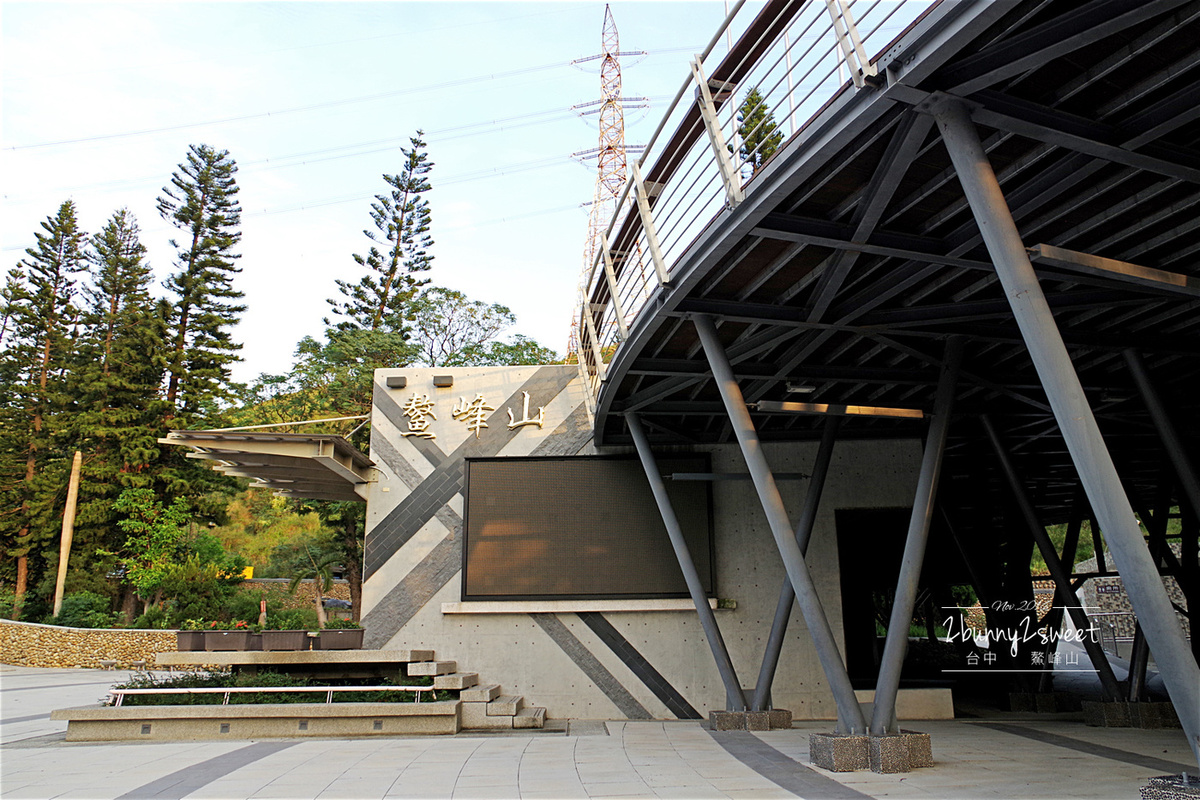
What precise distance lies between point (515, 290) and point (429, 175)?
7.88m

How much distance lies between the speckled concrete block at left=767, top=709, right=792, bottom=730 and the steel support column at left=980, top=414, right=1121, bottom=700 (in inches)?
181

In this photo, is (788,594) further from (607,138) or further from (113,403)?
(607,138)

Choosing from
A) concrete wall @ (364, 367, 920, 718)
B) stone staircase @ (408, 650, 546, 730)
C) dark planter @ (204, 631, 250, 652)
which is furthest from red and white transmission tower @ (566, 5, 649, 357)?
dark planter @ (204, 631, 250, 652)

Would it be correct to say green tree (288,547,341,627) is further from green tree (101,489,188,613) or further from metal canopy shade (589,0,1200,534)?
metal canopy shade (589,0,1200,534)

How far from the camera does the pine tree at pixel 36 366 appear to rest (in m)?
30.1

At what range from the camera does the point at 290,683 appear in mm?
11820

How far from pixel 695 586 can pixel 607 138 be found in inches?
1844

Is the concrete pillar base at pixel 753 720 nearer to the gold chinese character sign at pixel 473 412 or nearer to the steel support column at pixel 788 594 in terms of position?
the steel support column at pixel 788 594

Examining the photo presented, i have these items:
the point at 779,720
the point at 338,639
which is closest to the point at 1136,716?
the point at 779,720

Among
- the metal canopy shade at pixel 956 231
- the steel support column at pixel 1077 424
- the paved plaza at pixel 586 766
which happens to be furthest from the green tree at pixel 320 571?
the steel support column at pixel 1077 424

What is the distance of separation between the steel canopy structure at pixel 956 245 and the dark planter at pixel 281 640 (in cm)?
618

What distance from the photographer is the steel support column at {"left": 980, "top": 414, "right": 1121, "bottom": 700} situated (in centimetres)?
1120

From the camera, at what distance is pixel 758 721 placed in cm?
1062

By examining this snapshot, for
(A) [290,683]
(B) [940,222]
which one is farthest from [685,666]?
(B) [940,222]
